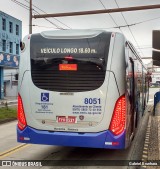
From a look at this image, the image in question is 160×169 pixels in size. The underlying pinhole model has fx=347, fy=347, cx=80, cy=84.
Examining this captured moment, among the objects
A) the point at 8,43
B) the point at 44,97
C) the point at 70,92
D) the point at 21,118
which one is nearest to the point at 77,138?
the point at 70,92

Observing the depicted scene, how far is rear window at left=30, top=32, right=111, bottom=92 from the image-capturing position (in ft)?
26.8

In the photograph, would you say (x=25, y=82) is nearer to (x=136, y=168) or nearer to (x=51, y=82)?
(x=51, y=82)

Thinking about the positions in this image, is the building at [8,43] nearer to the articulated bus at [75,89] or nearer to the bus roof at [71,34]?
the bus roof at [71,34]

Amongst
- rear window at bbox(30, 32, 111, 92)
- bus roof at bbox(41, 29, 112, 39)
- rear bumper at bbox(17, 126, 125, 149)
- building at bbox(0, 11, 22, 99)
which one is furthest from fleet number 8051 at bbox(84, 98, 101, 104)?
building at bbox(0, 11, 22, 99)

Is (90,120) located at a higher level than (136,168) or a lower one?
higher

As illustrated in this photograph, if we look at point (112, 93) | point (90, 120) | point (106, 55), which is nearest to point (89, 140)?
point (90, 120)

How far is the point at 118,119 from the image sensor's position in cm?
801

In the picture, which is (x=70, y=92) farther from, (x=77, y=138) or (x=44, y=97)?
(x=77, y=138)

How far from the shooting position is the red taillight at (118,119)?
7.97m

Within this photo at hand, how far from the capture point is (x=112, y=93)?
7.98 metres

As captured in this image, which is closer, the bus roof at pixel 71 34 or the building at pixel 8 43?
the bus roof at pixel 71 34

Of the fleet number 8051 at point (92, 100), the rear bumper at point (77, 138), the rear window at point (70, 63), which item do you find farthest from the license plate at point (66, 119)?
the rear window at point (70, 63)

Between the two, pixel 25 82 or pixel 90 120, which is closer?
pixel 90 120

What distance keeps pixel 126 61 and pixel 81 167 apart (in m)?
2.77
